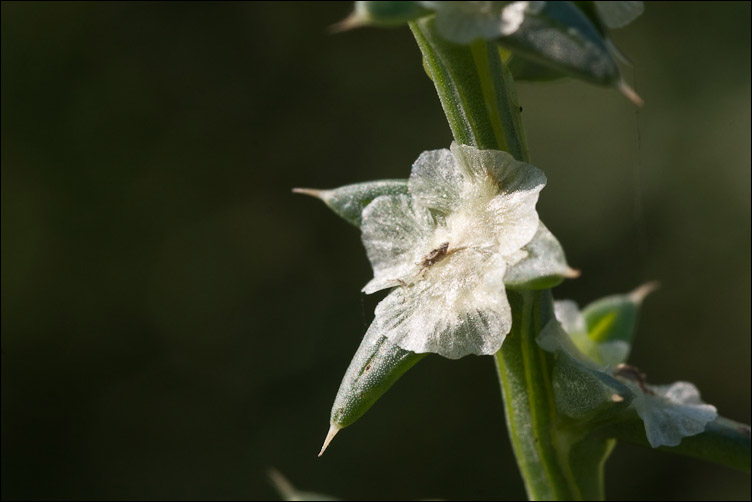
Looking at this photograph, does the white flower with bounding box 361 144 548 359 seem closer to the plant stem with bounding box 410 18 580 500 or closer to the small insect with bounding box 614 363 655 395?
the plant stem with bounding box 410 18 580 500

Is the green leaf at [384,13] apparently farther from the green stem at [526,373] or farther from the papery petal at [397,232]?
the papery petal at [397,232]

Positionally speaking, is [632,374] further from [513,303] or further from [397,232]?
[397,232]

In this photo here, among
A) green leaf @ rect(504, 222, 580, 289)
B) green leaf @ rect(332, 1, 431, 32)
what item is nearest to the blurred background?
green leaf @ rect(504, 222, 580, 289)

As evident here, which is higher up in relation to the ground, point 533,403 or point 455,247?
point 455,247

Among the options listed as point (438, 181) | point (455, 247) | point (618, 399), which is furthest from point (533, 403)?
point (438, 181)

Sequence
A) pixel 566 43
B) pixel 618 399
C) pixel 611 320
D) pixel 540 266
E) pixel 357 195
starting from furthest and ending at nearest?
pixel 611 320 → pixel 357 195 → pixel 618 399 → pixel 540 266 → pixel 566 43

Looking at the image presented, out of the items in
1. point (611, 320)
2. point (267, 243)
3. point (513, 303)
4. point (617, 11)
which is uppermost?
point (617, 11)
